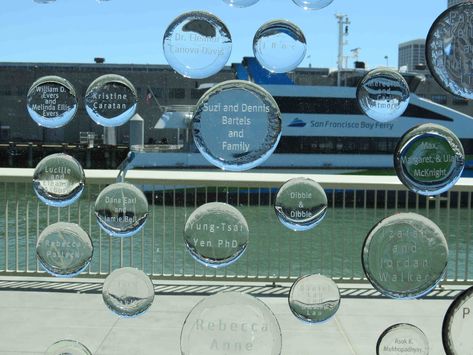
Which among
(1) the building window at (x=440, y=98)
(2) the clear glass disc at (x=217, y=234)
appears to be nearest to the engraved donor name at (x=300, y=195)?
(2) the clear glass disc at (x=217, y=234)

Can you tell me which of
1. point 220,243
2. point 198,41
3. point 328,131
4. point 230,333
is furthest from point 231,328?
point 328,131

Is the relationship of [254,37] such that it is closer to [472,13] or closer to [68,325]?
[472,13]

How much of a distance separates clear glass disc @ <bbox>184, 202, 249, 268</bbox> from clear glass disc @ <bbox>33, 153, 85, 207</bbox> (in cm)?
24

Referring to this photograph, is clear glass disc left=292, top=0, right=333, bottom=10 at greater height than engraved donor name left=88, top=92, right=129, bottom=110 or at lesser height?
greater

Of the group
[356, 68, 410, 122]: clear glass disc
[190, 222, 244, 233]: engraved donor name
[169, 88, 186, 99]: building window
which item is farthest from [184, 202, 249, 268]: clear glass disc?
[169, 88, 186, 99]: building window

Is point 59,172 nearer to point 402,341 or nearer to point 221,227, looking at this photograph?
point 221,227

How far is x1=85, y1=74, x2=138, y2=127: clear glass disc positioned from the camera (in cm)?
129

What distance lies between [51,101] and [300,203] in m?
0.52

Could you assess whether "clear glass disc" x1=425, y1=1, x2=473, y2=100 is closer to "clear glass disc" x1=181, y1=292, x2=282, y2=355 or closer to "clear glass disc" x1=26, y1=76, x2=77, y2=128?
"clear glass disc" x1=181, y1=292, x2=282, y2=355

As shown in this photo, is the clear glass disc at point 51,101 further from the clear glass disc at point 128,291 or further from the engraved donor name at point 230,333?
the engraved donor name at point 230,333

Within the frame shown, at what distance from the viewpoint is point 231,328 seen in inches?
50.9

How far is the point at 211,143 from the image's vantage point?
1.20 metres

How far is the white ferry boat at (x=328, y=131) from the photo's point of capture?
1302 cm

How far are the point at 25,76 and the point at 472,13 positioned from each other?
2552cm
